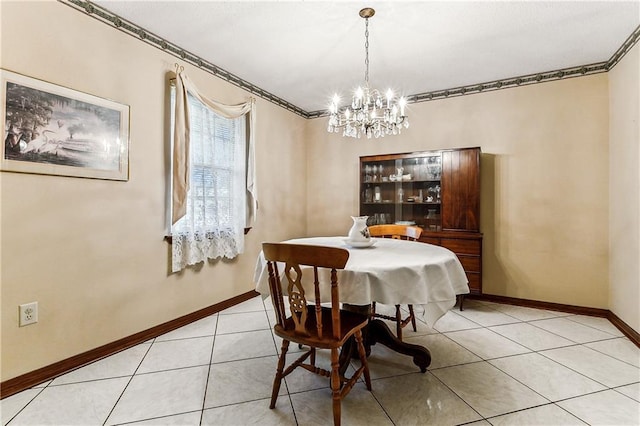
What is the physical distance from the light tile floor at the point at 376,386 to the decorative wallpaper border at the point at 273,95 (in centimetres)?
246

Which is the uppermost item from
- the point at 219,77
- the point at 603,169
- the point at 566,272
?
the point at 219,77

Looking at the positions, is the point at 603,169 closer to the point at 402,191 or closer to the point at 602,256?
the point at 602,256

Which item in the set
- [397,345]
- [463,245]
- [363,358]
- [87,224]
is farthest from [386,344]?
[87,224]

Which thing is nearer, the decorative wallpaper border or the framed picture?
the framed picture

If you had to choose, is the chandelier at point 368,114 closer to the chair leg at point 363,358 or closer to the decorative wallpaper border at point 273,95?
the chair leg at point 363,358

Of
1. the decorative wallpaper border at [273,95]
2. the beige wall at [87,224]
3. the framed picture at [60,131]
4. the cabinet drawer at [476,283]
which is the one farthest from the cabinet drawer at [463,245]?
the framed picture at [60,131]

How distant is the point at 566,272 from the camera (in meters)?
3.22

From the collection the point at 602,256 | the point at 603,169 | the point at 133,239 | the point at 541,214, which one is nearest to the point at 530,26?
the point at 603,169

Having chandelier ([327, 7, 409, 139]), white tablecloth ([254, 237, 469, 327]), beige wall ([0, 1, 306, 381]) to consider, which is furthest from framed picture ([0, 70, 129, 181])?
chandelier ([327, 7, 409, 139])

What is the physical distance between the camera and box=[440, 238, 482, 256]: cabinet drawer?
10.8ft

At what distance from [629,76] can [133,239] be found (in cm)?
436

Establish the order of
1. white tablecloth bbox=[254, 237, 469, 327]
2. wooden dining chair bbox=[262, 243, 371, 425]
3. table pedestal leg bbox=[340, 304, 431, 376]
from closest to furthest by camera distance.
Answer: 1. wooden dining chair bbox=[262, 243, 371, 425]
2. white tablecloth bbox=[254, 237, 469, 327]
3. table pedestal leg bbox=[340, 304, 431, 376]

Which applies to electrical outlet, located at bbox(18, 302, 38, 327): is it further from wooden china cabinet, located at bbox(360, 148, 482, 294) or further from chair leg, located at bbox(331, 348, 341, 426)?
wooden china cabinet, located at bbox(360, 148, 482, 294)

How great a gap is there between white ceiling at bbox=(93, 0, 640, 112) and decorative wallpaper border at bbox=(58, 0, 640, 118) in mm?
48
